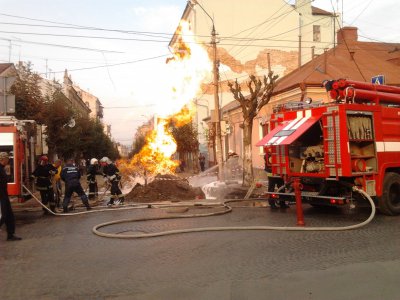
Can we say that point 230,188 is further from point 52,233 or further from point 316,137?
point 52,233

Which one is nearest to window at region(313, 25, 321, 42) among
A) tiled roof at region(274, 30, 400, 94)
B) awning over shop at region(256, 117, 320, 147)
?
tiled roof at region(274, 30, 400, 94)

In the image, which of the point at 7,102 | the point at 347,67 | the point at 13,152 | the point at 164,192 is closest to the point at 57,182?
the point at 13,152

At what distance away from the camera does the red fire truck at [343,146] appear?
392 inches

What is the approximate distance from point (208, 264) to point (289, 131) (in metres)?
4.86

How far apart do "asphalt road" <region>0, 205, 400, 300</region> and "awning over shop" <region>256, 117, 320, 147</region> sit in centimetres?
190

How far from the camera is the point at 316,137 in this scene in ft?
36.9

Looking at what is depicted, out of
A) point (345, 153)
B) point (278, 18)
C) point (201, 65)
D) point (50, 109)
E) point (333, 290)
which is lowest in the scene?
point (333, 290)

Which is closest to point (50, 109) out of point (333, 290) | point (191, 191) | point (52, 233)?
point (191, 191)

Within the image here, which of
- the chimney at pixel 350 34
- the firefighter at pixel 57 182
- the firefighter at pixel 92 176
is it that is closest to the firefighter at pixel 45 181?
the firefighter at pixel 57 182

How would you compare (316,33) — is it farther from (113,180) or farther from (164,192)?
(113,180)

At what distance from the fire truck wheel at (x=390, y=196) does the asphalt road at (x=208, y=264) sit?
35 centimetres

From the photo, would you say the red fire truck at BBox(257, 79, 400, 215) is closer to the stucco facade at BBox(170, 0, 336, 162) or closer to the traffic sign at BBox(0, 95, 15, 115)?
the traffic sign at BBox(0, 95, 15, 115)

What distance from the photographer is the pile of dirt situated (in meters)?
16.3

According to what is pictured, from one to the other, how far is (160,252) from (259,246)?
1.72 m
